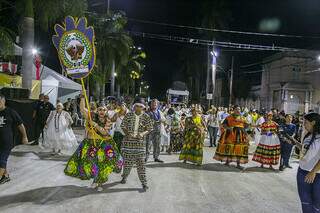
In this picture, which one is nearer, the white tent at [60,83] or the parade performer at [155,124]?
the parade performer at [155,124]

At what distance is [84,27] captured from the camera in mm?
7426

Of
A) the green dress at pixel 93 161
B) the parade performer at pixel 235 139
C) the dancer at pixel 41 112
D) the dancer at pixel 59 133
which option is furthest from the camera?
the dancer at pixel 41 112

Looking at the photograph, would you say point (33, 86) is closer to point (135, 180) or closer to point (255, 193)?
point (135, 180)

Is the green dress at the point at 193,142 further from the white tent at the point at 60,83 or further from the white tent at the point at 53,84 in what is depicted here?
the white tent at the point at 60,83

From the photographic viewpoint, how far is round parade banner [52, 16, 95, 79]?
741 centimetres

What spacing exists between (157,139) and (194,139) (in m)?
1.14

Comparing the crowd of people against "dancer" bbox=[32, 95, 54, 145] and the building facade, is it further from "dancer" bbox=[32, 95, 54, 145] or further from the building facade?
the building facade

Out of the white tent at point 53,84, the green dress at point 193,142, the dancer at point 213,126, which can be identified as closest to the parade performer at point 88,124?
the green dress at point 193,142

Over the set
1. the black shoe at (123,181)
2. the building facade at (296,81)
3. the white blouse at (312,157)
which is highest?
the building facade at (296,81)

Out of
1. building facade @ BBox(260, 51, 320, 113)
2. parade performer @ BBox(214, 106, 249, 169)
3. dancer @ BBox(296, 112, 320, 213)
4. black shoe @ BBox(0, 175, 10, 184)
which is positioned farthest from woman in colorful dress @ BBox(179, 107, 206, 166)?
building facade @ BBox(260, 51, 320, 113)

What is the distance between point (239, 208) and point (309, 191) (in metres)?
2.01

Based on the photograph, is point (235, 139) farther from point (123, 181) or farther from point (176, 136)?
point (123, 181)

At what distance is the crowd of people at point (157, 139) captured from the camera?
513 cm

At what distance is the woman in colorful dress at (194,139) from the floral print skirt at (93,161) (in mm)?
4277
